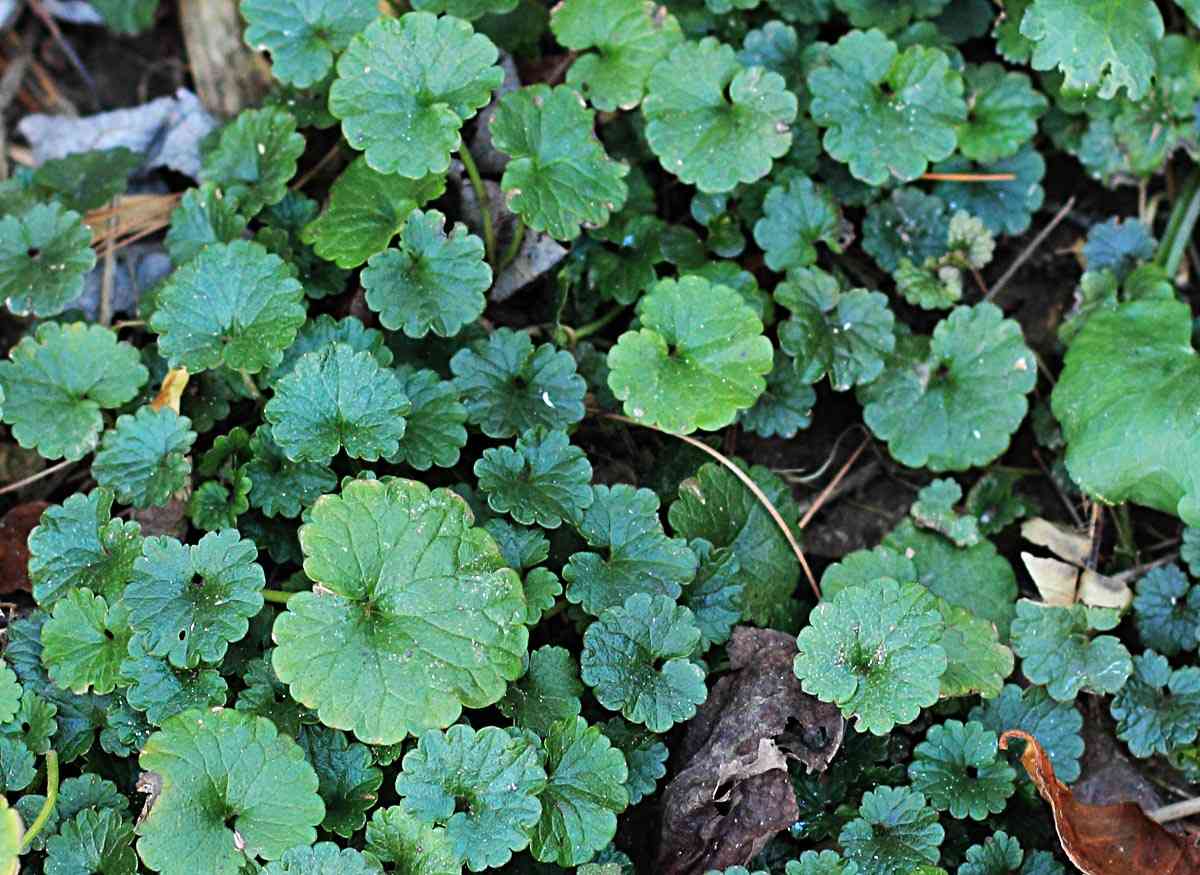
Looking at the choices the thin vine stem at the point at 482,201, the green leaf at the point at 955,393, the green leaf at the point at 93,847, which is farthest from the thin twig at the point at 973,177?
the green leaf at the point at 93,847

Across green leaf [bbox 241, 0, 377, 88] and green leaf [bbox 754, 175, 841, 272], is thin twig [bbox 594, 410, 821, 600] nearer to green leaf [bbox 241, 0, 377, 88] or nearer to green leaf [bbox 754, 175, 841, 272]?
green leaf [bbox 754, 175, 841, 272]

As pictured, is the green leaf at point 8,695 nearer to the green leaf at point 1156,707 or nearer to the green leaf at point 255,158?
the green leaf at point 255,158

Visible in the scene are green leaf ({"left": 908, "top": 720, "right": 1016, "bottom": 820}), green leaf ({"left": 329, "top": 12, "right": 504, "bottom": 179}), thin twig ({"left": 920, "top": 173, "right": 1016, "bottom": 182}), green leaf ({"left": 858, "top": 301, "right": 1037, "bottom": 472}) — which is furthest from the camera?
thin twig ({"left": 920, "top": 173, "right": 1016, "bottom": 182})

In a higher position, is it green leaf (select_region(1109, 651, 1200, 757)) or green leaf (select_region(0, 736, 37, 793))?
green leaf (select_region(0, 736, 37, 793))

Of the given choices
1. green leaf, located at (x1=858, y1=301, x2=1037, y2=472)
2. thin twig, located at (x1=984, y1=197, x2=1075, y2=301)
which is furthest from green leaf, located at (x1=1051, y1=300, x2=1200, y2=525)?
thin twig, located at (x1=984, y1=197, x2=1075, y2=301)

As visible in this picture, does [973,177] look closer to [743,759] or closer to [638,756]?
[743,759]

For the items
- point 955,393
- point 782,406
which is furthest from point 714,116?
point 955,393
